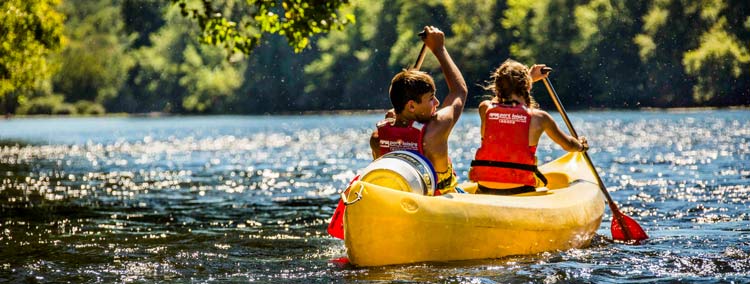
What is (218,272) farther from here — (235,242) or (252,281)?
(235,242)

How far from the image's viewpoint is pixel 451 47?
59562 millimetres

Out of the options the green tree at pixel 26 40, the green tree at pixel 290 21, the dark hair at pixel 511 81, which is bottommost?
the dark hair at pixel 511 81

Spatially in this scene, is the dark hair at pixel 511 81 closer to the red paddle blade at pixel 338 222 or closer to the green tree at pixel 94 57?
the red paddle blade at pixel 338 222

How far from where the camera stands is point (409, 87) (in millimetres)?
7266

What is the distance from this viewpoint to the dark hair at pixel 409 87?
725 centimetres

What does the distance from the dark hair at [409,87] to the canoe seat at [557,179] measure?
10.1 ft

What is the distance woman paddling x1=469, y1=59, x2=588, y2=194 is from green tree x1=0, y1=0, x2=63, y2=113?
18.2 metres

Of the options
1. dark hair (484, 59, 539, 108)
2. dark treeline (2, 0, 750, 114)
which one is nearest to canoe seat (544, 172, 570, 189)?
dark hair (484, 59, 539, 108)

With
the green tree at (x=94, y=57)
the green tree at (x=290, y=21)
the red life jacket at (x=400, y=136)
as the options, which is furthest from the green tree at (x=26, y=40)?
the green tree at (x=94, y=57)

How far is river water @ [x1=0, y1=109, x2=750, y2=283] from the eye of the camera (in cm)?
755

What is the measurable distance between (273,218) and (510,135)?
169 inches

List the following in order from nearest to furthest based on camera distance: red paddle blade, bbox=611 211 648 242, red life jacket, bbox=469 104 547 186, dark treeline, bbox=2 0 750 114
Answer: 1. red life jacket, bbox=469 104 547 186
2. red paddle blade, bbox=611 211 648 242
3. dark treeline, bbox=2 0 750 114

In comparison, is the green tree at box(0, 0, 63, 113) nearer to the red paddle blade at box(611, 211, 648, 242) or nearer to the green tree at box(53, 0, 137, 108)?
the red paddle blade at box(611, 211, 648, 242)

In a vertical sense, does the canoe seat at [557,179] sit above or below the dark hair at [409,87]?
below
